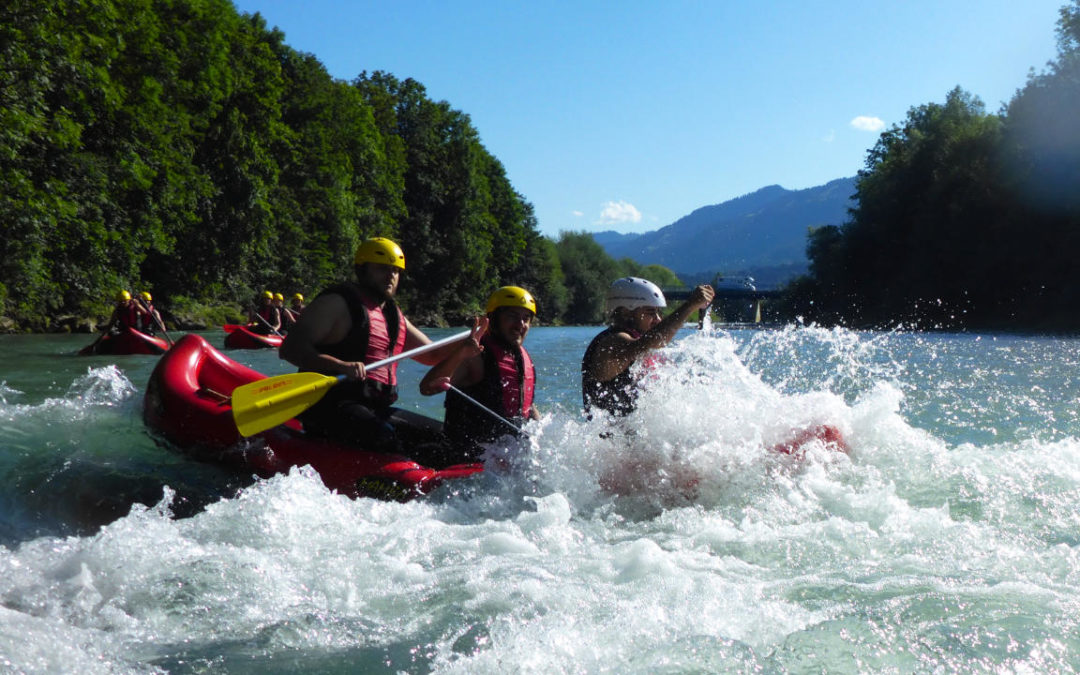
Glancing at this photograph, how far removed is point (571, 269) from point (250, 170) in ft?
195

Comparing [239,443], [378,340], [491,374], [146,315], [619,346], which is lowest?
[239,443]

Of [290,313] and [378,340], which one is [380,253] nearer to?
[378,340]

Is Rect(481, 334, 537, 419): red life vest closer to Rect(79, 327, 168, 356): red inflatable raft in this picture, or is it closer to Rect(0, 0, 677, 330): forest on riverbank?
Rect(79, 327, 168, 356): red inflatable raft

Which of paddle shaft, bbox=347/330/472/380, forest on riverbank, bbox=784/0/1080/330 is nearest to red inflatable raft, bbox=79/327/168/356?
paddle shaft, bbox=347/330/472/380

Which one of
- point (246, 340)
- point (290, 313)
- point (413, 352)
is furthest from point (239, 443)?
point (290, 313)

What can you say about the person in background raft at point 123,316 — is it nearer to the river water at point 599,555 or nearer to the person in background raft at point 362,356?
the river water at point 599,555

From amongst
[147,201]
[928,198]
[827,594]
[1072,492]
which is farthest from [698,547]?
[928,198]

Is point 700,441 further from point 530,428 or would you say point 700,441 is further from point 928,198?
point 928,198

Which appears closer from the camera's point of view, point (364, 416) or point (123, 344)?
point (364, 416)

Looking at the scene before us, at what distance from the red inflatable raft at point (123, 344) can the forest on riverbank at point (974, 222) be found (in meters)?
28.7

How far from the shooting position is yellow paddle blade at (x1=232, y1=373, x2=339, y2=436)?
17.7 ft

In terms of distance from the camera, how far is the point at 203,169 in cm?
3212

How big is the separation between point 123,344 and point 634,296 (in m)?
13.0

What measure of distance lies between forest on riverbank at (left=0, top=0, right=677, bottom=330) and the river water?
615 inches
